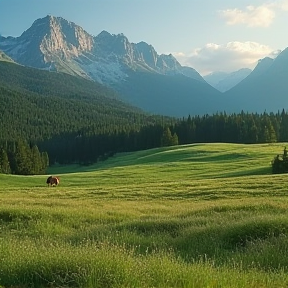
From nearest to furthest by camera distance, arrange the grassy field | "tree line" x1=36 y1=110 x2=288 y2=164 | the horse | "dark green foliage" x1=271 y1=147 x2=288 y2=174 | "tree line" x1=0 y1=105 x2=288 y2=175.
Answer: the grassy field → the horse → "dark green foliage" x1=271 y1=147 x2=288 y2=174 → "tree line" x1=0 y1=105 x2=288 y2=175 → "tree line" x1=36 y1=110 x2=288 y2=164

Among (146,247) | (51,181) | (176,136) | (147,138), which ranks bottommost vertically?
(51,181)

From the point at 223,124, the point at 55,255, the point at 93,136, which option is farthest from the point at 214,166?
the point at 93,136

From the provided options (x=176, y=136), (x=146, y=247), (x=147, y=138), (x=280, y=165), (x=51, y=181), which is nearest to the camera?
(x=146, y=247)

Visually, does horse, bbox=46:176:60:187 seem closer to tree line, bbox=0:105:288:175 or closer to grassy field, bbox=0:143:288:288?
grassy field, bbox=0:143:288:288

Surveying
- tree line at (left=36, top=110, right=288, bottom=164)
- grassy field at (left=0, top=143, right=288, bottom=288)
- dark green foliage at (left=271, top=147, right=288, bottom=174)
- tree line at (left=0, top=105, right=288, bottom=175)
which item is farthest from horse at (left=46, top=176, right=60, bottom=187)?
tree line at (left=36, top=110, right=288, bottom=164)

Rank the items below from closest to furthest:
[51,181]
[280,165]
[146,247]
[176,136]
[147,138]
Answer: [146,247], [51,181], [280,165], [176,136], [147,138]

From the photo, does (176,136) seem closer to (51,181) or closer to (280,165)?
(280,165)

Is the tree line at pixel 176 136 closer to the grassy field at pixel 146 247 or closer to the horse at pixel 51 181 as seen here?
the horse at pixel 51 181

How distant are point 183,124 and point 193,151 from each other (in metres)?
71.7

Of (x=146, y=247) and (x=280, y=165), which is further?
(x=280, y=165)

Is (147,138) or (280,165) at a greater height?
(147,138)

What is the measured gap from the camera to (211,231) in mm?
15211

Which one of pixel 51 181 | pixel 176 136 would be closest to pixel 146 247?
pixel 51 181

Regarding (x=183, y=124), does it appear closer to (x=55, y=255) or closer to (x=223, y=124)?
(x=223, y=124)
